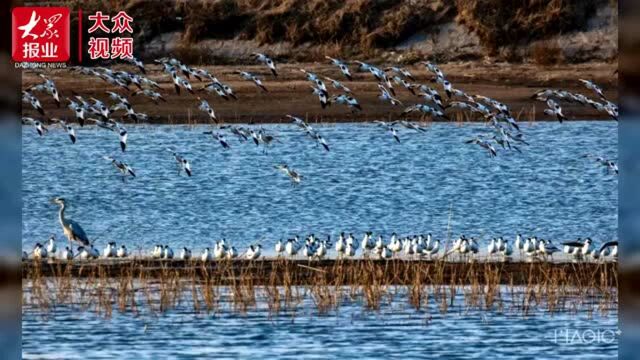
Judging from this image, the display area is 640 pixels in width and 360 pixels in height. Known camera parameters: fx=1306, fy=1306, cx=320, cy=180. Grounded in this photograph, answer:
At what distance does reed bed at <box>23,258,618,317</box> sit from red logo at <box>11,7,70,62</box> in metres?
8.83

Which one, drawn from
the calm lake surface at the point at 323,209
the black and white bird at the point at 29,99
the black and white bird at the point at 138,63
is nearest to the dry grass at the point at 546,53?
the calm lake surface at the point at 323,209

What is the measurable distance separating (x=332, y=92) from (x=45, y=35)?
531 cm

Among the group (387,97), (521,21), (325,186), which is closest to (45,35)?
(387,97)

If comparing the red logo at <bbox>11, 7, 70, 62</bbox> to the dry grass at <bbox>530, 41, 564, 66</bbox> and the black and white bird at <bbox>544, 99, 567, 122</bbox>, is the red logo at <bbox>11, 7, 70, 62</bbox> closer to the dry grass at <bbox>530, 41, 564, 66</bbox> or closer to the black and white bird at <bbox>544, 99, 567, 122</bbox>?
the black and white bird at <bbox>544, 99, 567, 122</bbox>

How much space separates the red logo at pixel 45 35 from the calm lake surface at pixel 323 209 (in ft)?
5.22

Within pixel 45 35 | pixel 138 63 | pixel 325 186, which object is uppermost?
pixel 45 35

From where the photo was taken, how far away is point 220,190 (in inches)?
758

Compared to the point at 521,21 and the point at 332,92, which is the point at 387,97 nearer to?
the point at 332,92

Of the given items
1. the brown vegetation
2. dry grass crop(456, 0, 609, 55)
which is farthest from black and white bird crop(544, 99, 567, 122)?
the brown vegetation

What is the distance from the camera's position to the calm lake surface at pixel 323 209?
918 cm

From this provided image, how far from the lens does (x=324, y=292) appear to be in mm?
9961

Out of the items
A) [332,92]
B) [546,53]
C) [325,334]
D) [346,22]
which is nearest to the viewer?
[325,334]

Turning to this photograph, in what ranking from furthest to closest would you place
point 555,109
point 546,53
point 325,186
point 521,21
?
point 521,21
point 546,53
point 555,109
point 325,186

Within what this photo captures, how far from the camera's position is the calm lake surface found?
30.1ft
